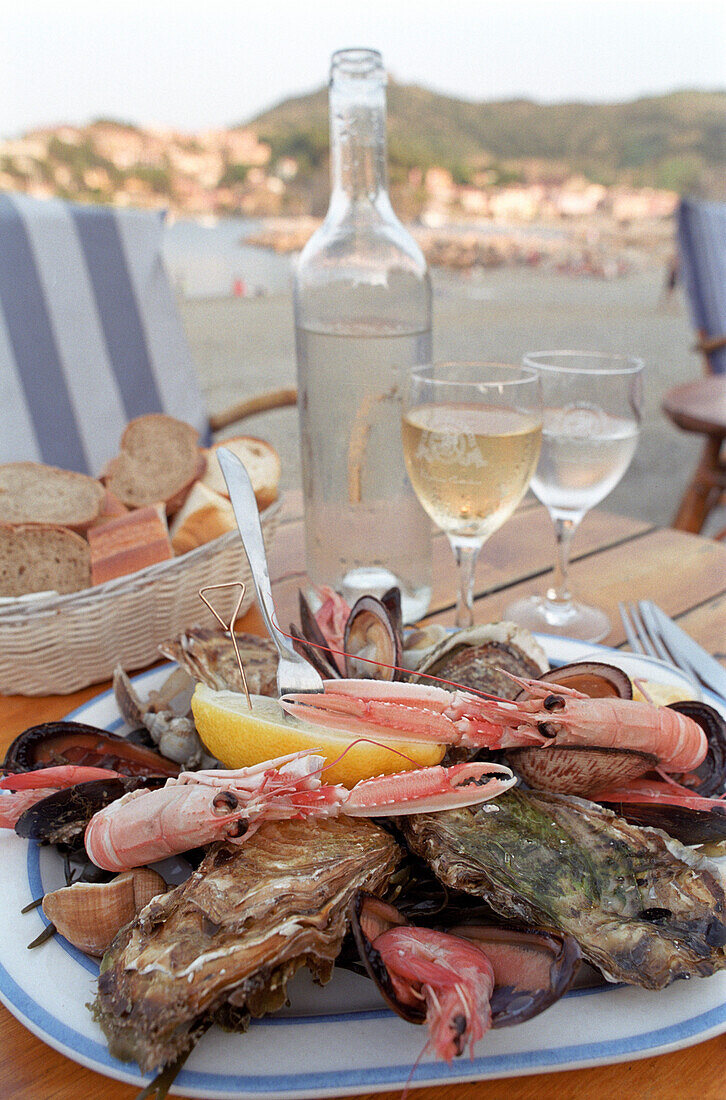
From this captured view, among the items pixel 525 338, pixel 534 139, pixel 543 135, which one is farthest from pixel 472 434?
pixel 543 135

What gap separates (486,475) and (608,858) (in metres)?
0.48

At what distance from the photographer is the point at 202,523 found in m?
1.12

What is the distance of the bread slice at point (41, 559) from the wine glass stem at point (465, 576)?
0.51 meters

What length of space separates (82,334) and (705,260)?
2.79m

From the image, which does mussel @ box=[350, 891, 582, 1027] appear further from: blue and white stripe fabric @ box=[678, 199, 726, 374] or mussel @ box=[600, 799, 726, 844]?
blue and white stripe fabric @ box=[678, 199, 726, 374]

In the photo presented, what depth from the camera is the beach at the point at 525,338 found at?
552 cm

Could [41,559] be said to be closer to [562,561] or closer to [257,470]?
[257,470]

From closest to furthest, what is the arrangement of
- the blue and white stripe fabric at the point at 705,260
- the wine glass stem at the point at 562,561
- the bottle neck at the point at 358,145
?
the bottle neck at the point at 358,145, the wine glass stem at the point at 562,561, the blue and white stripe fabric at the point at 705,260

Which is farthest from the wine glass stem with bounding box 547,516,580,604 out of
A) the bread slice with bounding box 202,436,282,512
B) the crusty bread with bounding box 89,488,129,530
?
the crusty bread with bounding box 89,488,129,530

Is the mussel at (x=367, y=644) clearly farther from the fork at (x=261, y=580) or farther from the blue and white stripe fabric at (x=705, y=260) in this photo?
the blue and white stripe fabric at (x=705, y=260)

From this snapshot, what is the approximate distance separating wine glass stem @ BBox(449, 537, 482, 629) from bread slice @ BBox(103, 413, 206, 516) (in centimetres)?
47

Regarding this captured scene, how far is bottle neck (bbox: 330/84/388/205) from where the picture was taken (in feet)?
3.19

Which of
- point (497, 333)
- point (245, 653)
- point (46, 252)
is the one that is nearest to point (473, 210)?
point (497, 333)

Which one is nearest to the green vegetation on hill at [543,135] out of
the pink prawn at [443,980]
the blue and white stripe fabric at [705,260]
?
the blue and white stripe fabric at [705,260]
